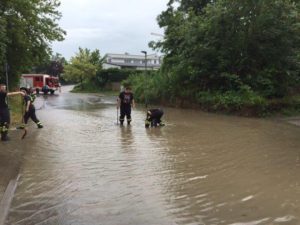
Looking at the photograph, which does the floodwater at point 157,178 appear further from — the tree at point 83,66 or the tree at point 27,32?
the tree at point 83,66

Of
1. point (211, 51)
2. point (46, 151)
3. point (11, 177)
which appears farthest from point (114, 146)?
point (211, 51)

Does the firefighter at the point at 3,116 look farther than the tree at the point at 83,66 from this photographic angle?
No

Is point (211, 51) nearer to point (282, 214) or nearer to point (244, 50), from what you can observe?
point (244, 50)

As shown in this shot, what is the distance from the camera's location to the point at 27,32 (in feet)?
97.1

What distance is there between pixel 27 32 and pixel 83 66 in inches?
1751

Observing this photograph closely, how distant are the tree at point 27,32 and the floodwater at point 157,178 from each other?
512 inches

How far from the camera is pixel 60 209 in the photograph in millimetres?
6992

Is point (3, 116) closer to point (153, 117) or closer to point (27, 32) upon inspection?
point (153, 117)

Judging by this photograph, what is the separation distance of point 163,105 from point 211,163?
20.8m

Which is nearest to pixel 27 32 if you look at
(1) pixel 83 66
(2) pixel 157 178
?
(2) pixel 157 178

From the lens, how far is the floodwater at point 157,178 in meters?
6.70

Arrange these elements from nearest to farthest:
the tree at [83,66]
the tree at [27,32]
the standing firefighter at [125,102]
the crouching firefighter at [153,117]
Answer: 1. the crouching firefighter at [153,117]
2. the standing firefighter at [125,102]
3. the tree at [27,32]
4. the tree at [83,66]

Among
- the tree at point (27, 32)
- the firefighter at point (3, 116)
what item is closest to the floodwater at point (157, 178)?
the firefighter at point (3, 116)

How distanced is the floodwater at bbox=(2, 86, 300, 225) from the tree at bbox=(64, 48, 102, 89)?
57513 millimetres
